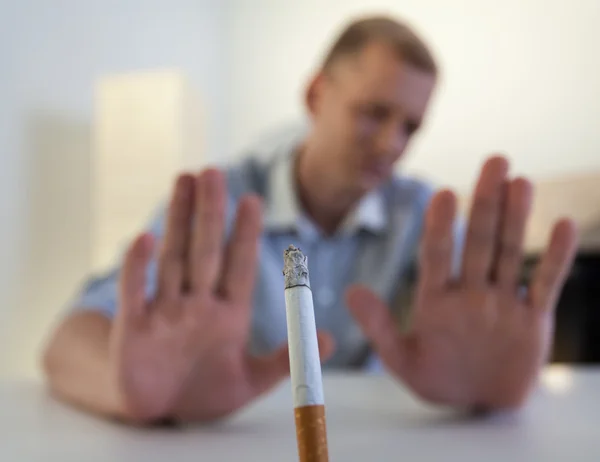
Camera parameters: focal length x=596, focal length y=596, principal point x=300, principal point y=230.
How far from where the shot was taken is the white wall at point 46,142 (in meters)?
1.14

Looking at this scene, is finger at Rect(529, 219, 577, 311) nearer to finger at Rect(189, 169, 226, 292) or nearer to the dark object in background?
finger at Rect(189, 169, 226, 292)

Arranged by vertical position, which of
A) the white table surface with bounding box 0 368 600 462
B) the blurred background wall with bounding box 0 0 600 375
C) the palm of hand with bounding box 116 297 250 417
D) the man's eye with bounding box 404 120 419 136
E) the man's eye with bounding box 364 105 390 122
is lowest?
the white table surface with bounding box 0 368 600 462

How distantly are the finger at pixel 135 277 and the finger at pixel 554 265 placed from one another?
0.87ft

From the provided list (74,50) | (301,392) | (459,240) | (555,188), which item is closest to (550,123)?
(555,188)

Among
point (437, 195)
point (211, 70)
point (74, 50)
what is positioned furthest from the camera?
point (211, 70)

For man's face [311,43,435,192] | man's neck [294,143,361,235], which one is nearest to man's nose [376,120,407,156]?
Result: man's face [311,43,435,192]

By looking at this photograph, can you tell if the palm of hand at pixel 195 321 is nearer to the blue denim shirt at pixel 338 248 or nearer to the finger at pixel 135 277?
the finger at pixel 135 277

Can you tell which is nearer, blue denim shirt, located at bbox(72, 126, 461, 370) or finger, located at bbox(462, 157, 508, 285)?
finger, located at bbox(462, 157, 508, 285)

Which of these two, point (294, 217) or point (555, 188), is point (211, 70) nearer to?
point (555, 188)

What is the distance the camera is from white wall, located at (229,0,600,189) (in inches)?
62.5

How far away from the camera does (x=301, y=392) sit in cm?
12

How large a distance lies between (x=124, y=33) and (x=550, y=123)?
1152 millimetres

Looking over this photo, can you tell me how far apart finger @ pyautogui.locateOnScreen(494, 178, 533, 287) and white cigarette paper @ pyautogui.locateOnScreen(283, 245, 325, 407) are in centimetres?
33

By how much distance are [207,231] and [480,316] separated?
20 centimetres
